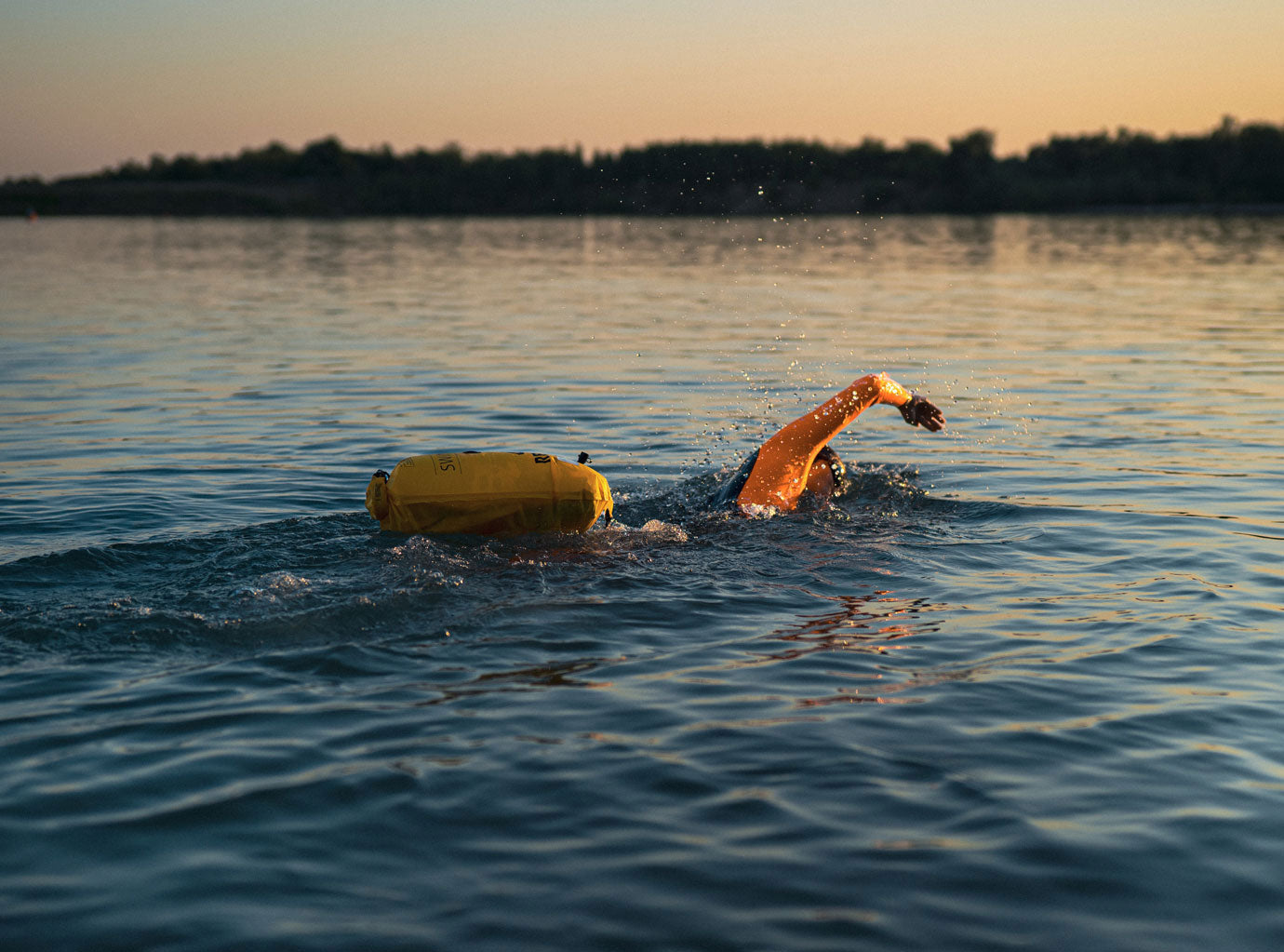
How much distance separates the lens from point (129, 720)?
17.5 ft

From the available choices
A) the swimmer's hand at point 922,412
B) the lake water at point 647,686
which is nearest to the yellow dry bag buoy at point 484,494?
the lake water at point 647,686

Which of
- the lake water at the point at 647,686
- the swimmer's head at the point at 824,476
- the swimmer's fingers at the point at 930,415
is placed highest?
the swimmer's fingers at the point at 930,415

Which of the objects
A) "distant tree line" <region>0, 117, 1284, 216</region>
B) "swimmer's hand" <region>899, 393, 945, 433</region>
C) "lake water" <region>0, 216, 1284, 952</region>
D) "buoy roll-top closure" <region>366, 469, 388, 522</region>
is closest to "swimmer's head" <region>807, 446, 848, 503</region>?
"lake water" <region>0, 216, 1284, 952</region>

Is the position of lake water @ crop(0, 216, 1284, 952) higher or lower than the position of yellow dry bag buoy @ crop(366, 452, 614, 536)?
lower

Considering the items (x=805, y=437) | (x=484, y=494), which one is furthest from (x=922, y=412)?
(x=484, y=494)

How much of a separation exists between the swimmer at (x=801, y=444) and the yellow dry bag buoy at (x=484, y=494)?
1.46 meters

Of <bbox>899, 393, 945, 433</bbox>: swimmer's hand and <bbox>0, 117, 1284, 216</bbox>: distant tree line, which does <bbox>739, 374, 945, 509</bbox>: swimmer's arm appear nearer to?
<bbox>899, 393, 945, 433</bbox>: swimmer's hand

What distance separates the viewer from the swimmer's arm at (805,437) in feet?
27.4

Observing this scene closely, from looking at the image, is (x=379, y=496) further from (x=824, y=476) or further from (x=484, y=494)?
(x=824, y=476)

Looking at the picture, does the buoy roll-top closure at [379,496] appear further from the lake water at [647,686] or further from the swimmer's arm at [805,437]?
the swimmer's arm at [805,437]

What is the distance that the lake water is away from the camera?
157 inches

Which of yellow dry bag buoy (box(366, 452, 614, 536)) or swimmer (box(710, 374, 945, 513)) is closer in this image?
yellow dry bag buoy (box(366, 452, 614, 536))

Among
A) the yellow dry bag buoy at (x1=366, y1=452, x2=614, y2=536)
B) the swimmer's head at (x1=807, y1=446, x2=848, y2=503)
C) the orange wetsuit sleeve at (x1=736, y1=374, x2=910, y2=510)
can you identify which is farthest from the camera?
the swimmer's head at (x1=807, y1=446, x2=848, y2=503)

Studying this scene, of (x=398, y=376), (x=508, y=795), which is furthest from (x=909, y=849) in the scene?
(x=398, y=376)
